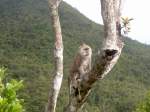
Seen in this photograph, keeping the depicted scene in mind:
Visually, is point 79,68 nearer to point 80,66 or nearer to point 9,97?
point 80,66

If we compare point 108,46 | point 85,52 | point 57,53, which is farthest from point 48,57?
point 108,46

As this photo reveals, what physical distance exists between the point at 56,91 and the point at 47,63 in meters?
79.5

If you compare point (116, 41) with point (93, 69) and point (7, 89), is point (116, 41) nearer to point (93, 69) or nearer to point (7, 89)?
point (93, 69)

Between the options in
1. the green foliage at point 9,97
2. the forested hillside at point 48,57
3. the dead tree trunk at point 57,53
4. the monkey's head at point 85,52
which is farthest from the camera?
the forested hillside at point 48,57

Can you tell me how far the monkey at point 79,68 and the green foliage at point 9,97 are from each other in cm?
58

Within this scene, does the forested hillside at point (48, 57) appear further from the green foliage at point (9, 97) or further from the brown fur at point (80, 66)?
the brown fur at point (80, 66)

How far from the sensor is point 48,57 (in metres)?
90.1

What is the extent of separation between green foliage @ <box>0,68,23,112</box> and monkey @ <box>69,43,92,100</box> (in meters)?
0.58

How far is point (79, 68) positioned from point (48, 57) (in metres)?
84.9

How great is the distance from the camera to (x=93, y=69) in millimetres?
5035

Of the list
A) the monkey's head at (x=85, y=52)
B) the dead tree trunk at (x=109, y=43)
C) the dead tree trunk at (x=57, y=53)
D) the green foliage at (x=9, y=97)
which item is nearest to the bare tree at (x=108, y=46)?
the dead tree trunk at (x=109, y=43)

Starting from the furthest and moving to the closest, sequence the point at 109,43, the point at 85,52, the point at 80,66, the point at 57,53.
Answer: the point at 57,53 < the point at 85,52 < the point at 80,66 < the point at 109,43

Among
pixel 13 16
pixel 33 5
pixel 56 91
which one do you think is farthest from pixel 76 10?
pixel 56 91

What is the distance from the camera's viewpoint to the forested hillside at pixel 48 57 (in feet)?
239
